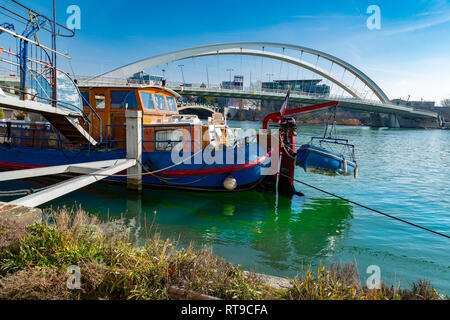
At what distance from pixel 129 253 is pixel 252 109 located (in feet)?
335

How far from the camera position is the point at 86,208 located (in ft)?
26.7

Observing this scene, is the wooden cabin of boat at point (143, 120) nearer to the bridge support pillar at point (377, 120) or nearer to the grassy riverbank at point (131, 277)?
the grassy riverbank at point (131, 277)

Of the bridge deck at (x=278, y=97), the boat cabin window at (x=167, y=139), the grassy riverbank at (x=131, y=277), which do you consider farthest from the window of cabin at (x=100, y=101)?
the bridge deck at (x=278, y=97)

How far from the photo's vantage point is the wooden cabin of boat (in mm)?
9172

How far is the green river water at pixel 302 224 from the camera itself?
5.46 metres

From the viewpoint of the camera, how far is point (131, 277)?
9.07 feet

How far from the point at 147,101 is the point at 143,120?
2.67 ft

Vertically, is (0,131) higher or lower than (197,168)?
higher

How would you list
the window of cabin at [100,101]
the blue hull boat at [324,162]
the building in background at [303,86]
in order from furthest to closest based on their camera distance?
1. the building in background at [303,86]
2. the window of cabin at [100,101]
3. the blue hull boat at [324,162]

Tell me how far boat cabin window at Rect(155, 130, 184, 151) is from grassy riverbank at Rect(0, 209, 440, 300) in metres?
6.00

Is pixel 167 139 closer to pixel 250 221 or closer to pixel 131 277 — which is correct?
pixel 250 221
